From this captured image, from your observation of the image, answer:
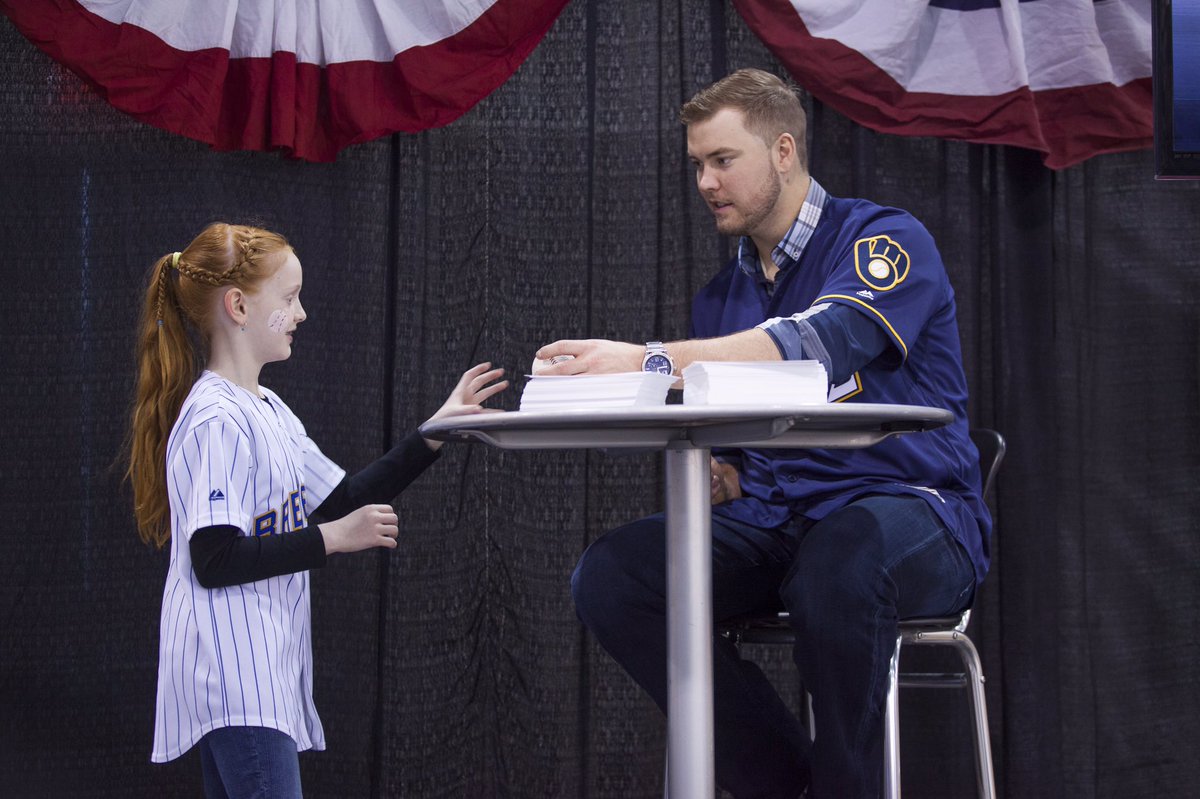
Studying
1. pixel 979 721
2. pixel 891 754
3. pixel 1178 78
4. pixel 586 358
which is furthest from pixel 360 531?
pixel 1178 78

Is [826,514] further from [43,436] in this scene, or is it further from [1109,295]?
[43,436]

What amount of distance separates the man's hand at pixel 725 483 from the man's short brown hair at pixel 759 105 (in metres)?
0.57

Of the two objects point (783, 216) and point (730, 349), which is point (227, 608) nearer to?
point (730, 349)

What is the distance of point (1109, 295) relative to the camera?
2816 mm

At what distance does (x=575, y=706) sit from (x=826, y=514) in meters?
1.05

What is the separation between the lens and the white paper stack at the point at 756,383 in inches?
49.8

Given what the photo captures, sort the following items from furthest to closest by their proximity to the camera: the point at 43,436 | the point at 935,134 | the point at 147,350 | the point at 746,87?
the point at 935,134 → the point at 43,436 → the point at 746,87 → the point at 147,350

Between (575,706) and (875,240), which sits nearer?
(875,240)

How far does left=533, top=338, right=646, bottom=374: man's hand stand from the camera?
4.83ft

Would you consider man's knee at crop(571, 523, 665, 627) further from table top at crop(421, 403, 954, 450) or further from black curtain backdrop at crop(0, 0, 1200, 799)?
black curtain backdrop at crop(0, 0, 1200, 799)

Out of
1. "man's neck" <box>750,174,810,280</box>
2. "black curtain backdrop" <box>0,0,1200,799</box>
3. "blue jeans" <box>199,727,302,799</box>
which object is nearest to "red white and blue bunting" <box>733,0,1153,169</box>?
"black curtain backdrop" <box>0,0,1200,799</box>

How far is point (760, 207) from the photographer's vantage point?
2047 millimetres

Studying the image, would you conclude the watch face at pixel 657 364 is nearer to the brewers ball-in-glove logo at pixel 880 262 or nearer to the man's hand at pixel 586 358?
the man's hand at pixel 586 358

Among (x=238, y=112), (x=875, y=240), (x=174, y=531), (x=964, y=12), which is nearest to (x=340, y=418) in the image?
(x=238, y=112)
